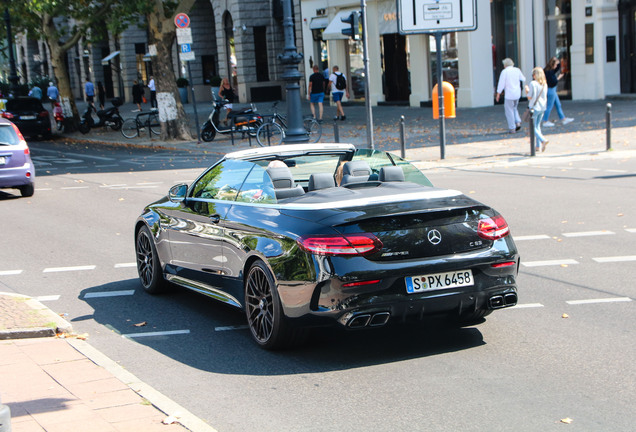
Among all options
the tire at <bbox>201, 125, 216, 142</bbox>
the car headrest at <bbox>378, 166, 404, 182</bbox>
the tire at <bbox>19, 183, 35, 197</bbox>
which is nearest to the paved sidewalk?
the car headrest at <bbox>378, 166, 404, 182</bbox>

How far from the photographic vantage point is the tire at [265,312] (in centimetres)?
633

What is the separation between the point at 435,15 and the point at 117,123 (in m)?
19.9

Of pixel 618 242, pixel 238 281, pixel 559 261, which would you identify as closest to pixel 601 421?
pixel 238 281

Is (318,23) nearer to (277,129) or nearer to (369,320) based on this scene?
(277,129)

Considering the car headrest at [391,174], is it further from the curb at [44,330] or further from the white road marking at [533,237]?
the white road marking at [533,237]

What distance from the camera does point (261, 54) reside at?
48.8 m

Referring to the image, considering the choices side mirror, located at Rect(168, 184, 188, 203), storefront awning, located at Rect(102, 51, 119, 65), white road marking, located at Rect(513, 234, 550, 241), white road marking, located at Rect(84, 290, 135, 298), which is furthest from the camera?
storefront awning, located at Rect(102, 51, 119, 65)

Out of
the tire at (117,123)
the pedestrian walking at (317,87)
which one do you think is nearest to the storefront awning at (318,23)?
the tire at (117,123)

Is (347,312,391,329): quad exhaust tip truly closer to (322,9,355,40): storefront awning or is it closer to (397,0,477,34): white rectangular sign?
(397,0,477,34): white rectangular sign

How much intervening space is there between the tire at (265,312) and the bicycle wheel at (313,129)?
19054 millimetres

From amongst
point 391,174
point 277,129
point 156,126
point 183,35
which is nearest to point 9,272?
point 391,174

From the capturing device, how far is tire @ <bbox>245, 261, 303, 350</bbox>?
20.8 ft

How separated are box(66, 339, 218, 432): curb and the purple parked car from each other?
11.0 metres

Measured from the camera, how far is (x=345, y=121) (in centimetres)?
3156
